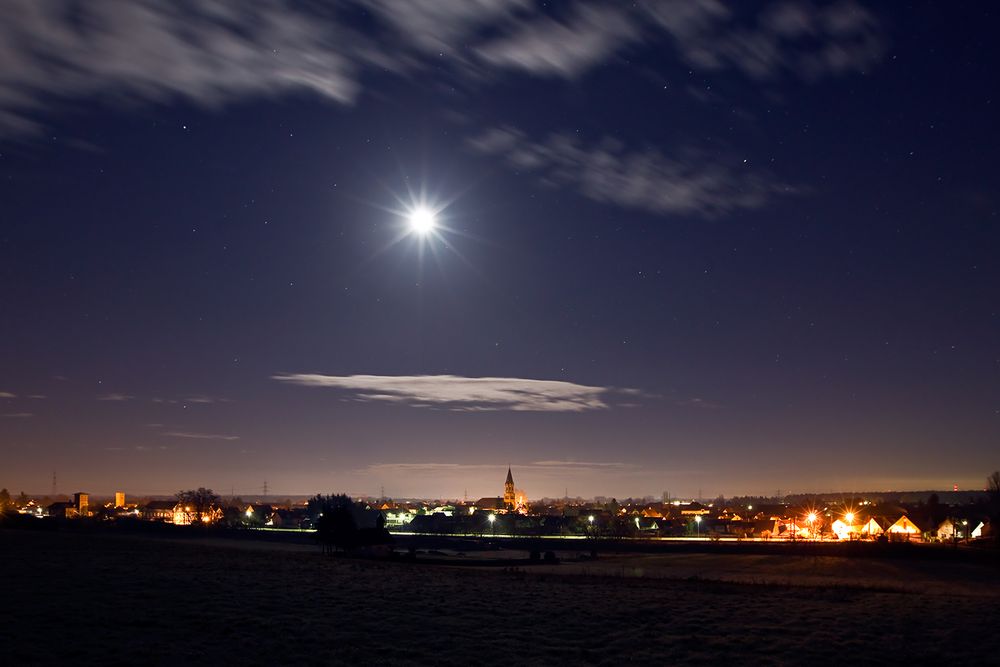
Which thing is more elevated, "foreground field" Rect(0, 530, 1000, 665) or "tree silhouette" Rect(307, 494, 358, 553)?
"foreground field" Rect(0, 530, 1000, 665)

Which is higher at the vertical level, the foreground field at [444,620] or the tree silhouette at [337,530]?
the foreground field at [444,620]

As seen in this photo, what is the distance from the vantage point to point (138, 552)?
5753 centimetres

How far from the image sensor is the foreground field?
23438 millimetres

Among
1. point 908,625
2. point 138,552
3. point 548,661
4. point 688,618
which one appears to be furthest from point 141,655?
point 138,552

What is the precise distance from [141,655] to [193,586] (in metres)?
15.4

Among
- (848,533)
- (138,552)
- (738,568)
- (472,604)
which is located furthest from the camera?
(848,533)

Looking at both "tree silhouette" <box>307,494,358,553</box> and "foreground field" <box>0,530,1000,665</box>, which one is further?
"tree silhouette" <box>307,494,358,553</box>

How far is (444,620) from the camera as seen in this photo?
97.6ft

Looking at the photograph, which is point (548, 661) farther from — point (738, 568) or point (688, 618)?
point (738, 568)

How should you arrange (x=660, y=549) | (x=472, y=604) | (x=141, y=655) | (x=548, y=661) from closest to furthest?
1. (x=141, y=655)
2. (x=548, y=661)
3. (x=472, y=604)
4. (x=660, y=549)

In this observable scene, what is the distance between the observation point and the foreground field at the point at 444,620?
23438 millimetres

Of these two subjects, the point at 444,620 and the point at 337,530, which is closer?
the point at 444,620

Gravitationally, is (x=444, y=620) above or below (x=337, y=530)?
above

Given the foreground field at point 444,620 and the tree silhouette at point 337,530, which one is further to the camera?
the tree silhouette at point 337,530
